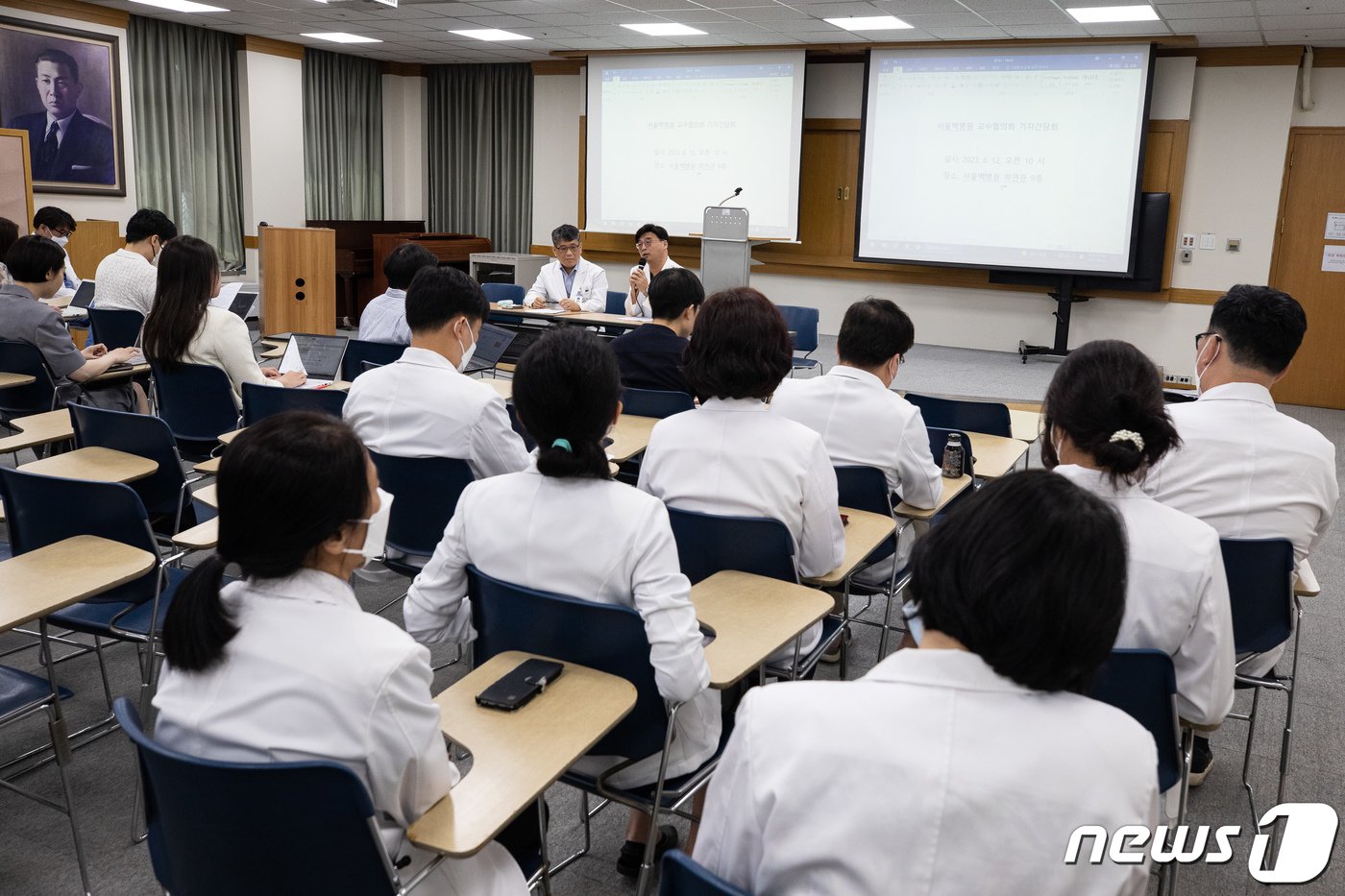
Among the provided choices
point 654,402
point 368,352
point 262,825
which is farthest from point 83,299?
point 262,825

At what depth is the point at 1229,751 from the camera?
9.89 feet

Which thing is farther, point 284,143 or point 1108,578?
point 284,143

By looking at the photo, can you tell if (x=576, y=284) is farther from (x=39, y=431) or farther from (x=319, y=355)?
(x=39, y=431)

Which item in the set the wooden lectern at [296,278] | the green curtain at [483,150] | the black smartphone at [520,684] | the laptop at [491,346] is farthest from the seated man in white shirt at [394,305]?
the green curtain at [483,150]

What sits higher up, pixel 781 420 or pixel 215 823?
pixel 781 420

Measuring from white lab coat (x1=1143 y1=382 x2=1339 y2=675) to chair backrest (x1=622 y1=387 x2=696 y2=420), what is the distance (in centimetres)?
181

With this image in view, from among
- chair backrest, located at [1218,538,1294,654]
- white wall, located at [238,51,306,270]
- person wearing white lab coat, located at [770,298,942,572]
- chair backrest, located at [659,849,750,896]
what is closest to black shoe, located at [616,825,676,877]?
person wearing white lab coat, located at [770,298,942,572]

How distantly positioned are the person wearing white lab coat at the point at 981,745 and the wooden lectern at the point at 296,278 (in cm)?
839

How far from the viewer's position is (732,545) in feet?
7.69

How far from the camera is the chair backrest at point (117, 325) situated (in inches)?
202

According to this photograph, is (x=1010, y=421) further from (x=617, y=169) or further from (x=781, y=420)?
(x=617, y=169)

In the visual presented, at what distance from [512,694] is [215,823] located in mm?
476

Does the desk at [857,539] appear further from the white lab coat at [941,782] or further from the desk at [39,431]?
the desk at [39,431]

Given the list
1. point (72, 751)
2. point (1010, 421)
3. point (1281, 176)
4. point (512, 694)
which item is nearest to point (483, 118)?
point (1281, 176)
